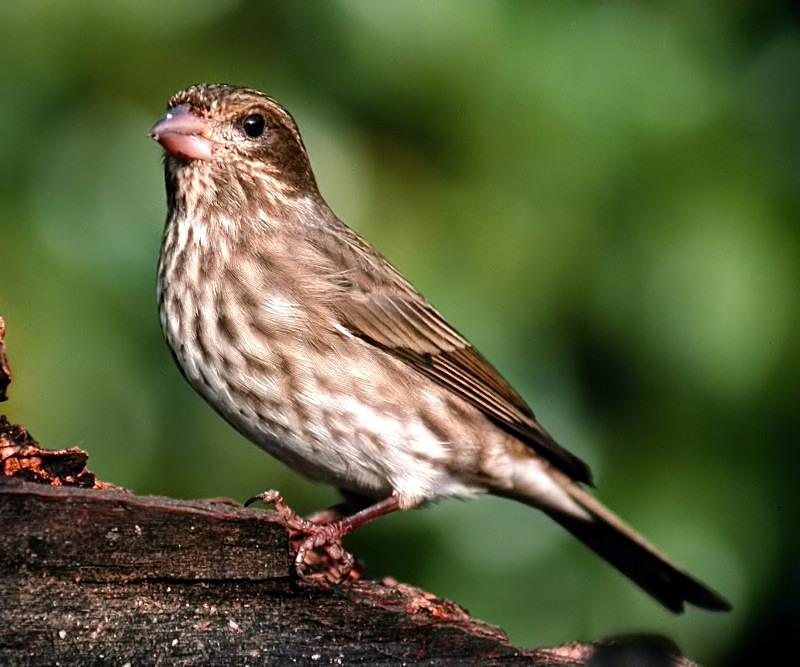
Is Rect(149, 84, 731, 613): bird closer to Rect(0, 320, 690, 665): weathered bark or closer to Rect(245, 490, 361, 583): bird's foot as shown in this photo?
Rect(245, 490, 361, 583): bird's foot

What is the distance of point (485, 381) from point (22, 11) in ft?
6.10

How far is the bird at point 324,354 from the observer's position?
3.82 meters

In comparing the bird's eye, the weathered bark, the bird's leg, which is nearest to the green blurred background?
the bird's leg

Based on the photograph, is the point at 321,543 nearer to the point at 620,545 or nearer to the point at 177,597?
the point at 177,597

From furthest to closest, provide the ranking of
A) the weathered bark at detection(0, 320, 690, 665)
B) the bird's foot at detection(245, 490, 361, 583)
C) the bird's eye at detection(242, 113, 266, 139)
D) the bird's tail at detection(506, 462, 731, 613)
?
the bird's eye at detection(242, 113, 266, 139)
the bird's tail at detection(506, 462, 731, 613)
the bird's foot at detection(245, 490, 361, 583)
the weathered bark at detection(0, 320, 690, 665)

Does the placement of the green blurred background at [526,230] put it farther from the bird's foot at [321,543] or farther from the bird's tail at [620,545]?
the bird's foot at [321,543]

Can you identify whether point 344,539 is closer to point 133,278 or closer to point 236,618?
point 133,278

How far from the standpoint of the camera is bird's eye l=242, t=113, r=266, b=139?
4.18 meters

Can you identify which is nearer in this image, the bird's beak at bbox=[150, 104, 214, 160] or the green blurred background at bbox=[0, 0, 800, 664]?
the green blurred background at bbox=[0, 0, 800, 664]

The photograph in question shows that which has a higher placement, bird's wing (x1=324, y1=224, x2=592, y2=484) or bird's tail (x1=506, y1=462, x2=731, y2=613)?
bird's wing (x1=324, y1=224, x2=592, y2=484)

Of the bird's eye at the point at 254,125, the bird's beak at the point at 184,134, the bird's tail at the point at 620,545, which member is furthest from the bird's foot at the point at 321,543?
the bird's eye at the point at 254,125

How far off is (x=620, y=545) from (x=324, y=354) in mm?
1249

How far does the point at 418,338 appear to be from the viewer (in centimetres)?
436

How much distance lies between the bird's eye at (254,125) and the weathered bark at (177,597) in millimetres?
1718
